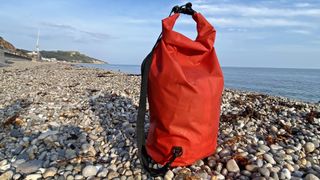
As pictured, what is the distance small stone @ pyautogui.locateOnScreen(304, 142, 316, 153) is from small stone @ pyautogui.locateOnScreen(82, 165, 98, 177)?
2503 millimetres

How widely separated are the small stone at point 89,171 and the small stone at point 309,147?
2.50 meters

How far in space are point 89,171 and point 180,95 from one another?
3.89 feet

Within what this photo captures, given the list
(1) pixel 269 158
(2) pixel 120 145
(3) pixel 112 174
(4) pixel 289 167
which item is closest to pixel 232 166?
(1) pixel 269 158

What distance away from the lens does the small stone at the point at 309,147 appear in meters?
3.58

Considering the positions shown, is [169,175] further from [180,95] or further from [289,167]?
[289,167]

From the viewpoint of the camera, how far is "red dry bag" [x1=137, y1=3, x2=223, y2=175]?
269 cm

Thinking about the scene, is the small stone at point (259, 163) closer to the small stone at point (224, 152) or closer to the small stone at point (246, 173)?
the small stone at point (246, 173)

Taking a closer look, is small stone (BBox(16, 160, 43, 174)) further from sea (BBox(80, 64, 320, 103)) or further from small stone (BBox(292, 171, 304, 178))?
sea (BBox(80, 64, 320, 103))

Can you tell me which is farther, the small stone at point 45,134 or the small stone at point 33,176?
the small stone at point 45,134

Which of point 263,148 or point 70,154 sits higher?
point 263,148

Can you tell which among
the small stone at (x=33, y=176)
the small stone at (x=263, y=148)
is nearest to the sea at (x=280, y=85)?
the small stone at (x=263, y=148)

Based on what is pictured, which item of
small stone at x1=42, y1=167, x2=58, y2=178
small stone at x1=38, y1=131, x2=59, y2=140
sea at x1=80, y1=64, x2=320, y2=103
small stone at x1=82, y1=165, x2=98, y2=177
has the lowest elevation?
small stone at x1=42, y1=167, x2=58, y2=178

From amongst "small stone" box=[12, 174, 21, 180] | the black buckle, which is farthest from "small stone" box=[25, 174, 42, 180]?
the black buckle

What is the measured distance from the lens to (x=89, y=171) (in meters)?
2.93
